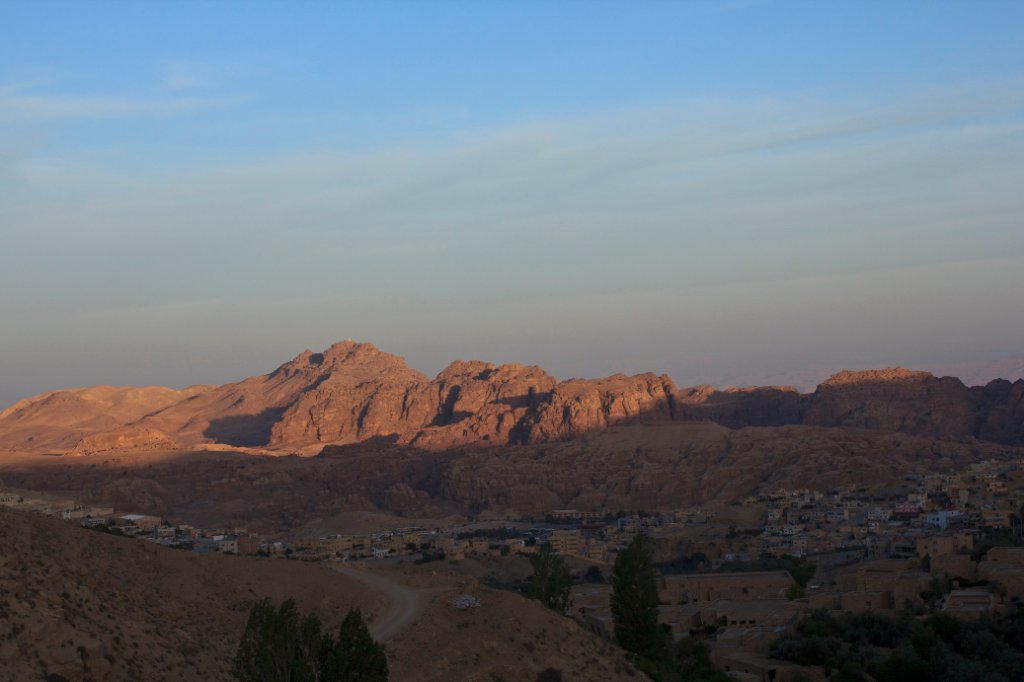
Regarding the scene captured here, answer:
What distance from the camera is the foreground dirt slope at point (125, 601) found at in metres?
26.9

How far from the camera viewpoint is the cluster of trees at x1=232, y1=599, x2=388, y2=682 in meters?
25.2

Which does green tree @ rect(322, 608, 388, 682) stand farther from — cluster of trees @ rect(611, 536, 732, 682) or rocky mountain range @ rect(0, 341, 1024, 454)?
rocky mountain range @ rect(0, 341, 1024, 454)

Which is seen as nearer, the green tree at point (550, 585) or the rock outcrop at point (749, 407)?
the green tree at point (550, 585)

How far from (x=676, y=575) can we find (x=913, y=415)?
8375cm

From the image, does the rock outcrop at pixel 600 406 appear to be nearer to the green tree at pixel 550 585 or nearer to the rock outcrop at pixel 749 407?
the rock outcrop at pixel 749 407

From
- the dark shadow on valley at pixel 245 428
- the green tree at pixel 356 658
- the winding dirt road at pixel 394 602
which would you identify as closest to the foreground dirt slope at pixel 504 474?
the dark shadow on valley at pixel 245 428

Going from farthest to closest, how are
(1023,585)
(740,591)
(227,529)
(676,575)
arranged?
(227,529) < (676,575) < (740,591) < (1023,585)

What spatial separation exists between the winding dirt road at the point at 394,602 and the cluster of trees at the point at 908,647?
12995 millimetres

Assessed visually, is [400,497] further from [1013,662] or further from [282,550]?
[1013,662]

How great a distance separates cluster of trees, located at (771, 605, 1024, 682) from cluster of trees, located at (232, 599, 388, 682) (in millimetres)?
18837

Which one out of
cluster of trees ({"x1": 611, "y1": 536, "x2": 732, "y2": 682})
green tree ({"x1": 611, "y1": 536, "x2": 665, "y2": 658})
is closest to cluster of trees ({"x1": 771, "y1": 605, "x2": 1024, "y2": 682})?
cluster of trees ({"x1": 611, "y1": 536, "x2": 732, "y2": 682})

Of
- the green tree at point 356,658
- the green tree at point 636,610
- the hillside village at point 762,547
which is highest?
the green tree at point 356,658

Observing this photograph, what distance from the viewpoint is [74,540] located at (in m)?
35.3

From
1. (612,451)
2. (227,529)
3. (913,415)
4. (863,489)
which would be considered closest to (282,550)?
(227,529)
